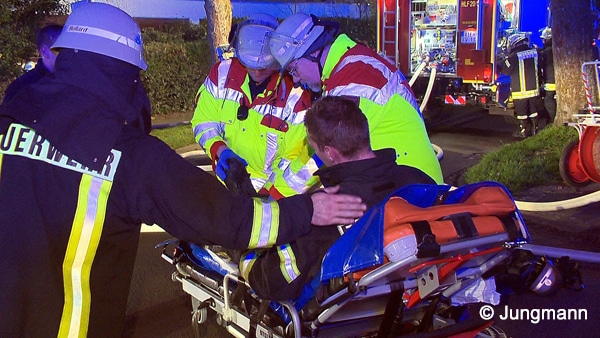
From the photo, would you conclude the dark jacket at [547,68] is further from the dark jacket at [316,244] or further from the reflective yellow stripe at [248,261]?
the reflective yellow stripe at [248,261]

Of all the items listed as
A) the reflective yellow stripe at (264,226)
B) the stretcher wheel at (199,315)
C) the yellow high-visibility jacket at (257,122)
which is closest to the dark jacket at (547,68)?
the yellow high-visibility jacket at (257,122)

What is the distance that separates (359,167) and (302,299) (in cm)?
62

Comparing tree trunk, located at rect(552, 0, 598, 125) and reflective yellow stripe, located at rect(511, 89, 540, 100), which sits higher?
tree trunk, located at rect(552, 0, 598, 125)

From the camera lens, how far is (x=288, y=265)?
8.48ft

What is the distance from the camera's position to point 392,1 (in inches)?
494

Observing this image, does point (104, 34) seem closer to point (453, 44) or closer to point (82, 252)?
point (82, 252)

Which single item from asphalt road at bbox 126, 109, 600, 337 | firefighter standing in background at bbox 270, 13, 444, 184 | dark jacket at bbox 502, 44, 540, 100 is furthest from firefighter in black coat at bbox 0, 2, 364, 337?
dark jacket at bbox 502, 44, 540, 100

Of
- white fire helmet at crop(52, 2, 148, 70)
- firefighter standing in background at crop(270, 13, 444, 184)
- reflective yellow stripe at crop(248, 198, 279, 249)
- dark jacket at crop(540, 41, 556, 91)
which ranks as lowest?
dark jacket at crop(540, 41, 556, 91)

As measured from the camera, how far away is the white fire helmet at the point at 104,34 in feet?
6.08

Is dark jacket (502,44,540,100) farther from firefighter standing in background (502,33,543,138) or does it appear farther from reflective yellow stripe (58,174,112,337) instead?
reflective yellow stripe (58,174,112,337)

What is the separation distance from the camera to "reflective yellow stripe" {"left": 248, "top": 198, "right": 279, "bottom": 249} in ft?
6.53

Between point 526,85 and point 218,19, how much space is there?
4930 mm

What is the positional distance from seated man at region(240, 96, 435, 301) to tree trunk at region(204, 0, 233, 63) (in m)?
7.80

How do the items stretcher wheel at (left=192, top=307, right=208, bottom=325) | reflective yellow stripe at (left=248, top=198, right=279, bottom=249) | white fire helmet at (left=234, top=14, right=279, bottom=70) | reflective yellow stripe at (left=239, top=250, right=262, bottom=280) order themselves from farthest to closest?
white fire helmet at (left=234, top=14, right=279, bottom=70), stretcher wheel at (left=192, top=307, right=208, bottom=325), reflective yellow stripe at (left=239, top=250, right=262, bottom=280), reflective yellow stripe at (left=248, top=198, right=279, bottom=249)
